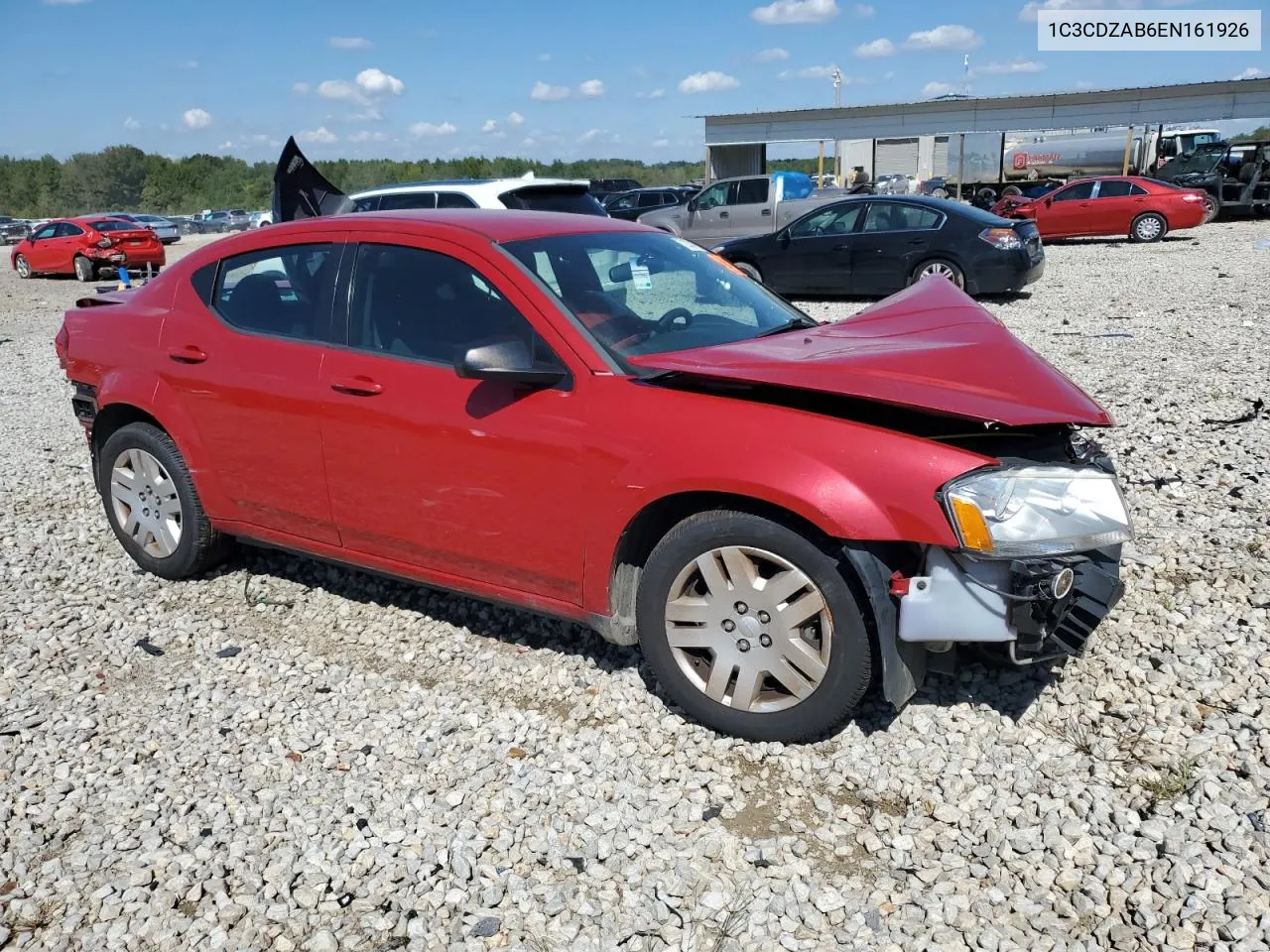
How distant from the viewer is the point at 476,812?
3.07 meters

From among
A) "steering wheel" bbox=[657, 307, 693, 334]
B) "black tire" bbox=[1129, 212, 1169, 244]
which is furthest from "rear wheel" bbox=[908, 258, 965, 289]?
"black tire" bbox=[1129, 212, 1169, 244]

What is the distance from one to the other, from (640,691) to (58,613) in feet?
9.32

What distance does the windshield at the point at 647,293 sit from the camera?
3654 millimetres

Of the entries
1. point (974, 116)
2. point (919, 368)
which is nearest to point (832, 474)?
point (919, 368)

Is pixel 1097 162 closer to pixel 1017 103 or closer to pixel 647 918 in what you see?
pixel 1017 103

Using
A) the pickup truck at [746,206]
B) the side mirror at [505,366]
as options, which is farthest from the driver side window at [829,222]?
the side mirror at [505,366]

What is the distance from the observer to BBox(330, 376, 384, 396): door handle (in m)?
3.81

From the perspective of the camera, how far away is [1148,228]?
22672mm

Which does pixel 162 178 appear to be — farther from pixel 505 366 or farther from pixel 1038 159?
pixel 505 366

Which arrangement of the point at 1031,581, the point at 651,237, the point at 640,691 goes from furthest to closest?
the point at 651,237 < the point at 640,691 < the point at 1031,581

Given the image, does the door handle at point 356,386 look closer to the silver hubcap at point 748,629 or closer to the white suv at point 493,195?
the silver hubcap at point 748,629

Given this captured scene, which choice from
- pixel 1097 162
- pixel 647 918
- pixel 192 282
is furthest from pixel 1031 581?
pixel 1097 162

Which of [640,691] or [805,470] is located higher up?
[805,470]

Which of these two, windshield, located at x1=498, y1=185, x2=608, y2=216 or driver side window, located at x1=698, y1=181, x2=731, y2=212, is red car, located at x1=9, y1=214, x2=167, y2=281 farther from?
windshield, located at x1=498, y1=185, x2=608, y2=216
